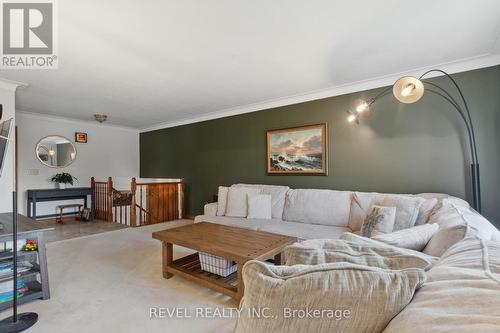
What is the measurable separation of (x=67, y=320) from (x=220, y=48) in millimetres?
2668

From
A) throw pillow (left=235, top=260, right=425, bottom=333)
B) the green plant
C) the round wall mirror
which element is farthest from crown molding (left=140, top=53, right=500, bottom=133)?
throw pillow (left=235, top=260, right=425, bottom=333)

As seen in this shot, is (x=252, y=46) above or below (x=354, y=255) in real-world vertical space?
above

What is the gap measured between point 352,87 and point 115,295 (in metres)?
3.79

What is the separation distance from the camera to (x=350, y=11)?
1.85m

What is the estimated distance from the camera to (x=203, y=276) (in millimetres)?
2303

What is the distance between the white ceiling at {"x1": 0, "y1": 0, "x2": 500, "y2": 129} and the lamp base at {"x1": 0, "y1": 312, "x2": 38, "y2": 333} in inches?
92.5

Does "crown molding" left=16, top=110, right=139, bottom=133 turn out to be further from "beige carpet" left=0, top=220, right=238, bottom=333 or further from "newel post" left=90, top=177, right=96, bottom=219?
"beige carpet" left=0, top=220, right=238, bottom=333

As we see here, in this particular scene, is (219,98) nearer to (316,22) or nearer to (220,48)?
(220,48)

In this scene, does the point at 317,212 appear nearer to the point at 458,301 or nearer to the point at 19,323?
the point at 458,301

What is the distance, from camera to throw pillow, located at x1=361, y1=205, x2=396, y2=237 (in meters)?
2.33

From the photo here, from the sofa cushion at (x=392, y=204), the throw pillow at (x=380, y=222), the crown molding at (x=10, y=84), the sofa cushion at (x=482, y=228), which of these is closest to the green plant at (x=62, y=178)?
the crown molding at (x=10, y=84)

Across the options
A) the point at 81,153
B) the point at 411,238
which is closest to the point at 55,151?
the point at 81,153

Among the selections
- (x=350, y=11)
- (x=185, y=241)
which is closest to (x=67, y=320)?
(x=185, y=241)

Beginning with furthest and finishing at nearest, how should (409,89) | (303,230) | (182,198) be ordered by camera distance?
(182,198)
(303,230)
(409,89)
